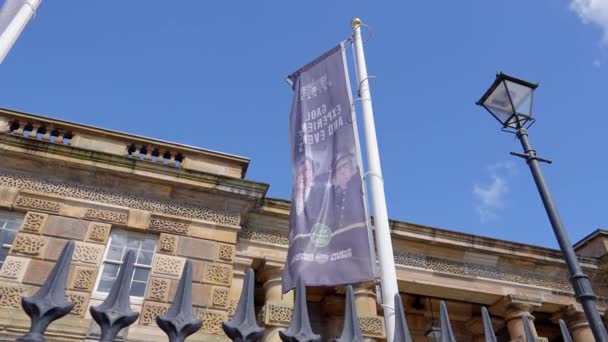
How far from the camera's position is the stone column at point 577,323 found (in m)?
12.5

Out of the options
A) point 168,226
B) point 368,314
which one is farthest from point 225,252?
point 368,314

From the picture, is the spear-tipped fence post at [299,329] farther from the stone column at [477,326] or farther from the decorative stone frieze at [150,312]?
the stone column at [477,326]

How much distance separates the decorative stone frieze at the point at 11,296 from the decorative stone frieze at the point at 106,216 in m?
1.80

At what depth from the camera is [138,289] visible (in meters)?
9.22

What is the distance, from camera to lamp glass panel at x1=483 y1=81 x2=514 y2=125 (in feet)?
19.7

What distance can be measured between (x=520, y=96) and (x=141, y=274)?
7.55 metres

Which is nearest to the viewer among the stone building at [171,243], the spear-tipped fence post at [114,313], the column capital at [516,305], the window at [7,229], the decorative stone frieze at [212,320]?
the spear-tipped fence post at [114,313]

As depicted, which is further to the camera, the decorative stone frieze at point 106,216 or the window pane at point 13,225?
the decorative stone frieze at point 106,216

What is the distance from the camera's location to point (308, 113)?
7.96 meters

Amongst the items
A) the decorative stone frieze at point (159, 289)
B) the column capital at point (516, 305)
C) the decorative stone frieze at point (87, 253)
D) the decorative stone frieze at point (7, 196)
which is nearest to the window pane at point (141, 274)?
the decorative stone frieze at point (159, 289)

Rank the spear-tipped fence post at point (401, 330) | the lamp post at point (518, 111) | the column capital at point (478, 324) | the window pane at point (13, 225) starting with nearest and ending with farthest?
the spear-tipped fence post at point (401, 330), the lamp post at point (518, 111), the window pane at point (13, 225), the column capital at point (478, 324)

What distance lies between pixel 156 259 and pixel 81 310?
1.61m

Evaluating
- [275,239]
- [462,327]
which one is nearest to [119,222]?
[275,239]

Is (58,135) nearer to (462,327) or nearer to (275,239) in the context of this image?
(275,239)
